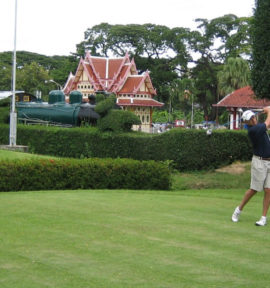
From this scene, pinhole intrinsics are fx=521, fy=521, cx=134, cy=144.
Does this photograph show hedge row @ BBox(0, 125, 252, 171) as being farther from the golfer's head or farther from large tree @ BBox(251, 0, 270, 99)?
the golfer's head

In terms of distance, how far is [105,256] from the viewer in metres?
5.94

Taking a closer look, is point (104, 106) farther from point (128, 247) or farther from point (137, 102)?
point (137, 102)

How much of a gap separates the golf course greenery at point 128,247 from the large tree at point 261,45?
10.2 meters

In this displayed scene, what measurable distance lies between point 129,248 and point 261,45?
14.6m

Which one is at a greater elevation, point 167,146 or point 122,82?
point 122,82

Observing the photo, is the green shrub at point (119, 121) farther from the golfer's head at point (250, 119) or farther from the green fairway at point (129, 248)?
the golfer's head at point (250, 119)

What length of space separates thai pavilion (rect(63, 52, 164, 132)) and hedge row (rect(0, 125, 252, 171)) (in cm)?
2580

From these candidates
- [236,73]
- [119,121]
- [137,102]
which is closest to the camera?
[119,121]

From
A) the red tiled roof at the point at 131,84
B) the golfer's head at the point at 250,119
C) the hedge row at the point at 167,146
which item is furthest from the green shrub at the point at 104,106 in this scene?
the red tiled roof at the point at 131,84

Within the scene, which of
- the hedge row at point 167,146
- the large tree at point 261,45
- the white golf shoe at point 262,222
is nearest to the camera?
the white golf shoe at point 262,222

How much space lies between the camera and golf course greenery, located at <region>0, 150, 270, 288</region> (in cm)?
513

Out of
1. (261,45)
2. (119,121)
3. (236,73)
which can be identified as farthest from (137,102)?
(261,45)

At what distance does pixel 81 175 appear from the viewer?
16594 millimetres

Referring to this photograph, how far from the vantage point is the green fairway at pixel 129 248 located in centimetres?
512
